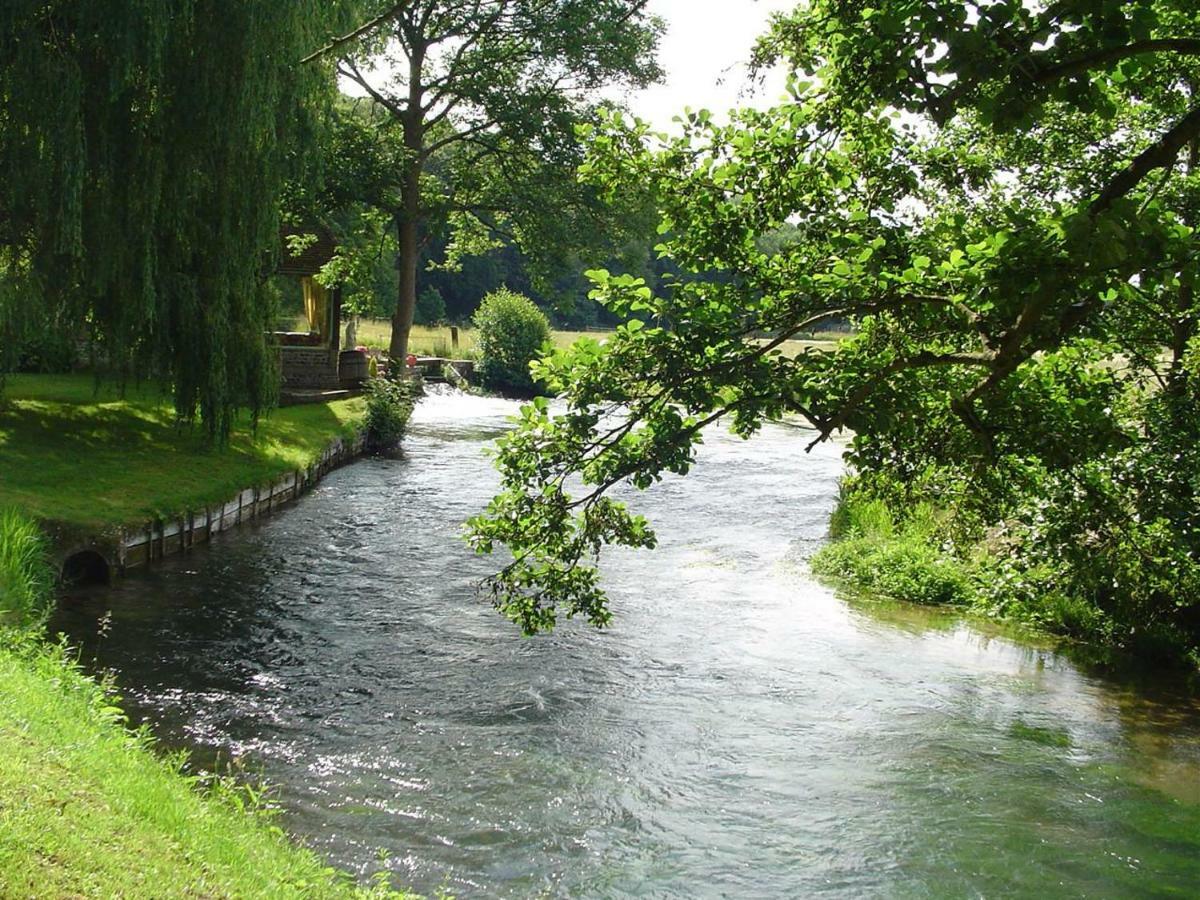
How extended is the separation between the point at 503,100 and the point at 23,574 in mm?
25082

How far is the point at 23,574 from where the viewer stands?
11445 millimetres

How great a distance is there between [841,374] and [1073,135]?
22.0 feet

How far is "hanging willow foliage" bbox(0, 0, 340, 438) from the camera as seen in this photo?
1506 cm

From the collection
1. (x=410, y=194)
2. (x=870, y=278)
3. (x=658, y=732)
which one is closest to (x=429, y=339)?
(x=410, y=194)

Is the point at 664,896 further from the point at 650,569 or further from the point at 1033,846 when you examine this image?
the point at 650,569

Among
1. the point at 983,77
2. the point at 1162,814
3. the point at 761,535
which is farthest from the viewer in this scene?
the point at 761,535

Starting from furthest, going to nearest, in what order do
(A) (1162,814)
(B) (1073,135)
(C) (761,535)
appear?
(C) (761,535) → (B) (1073,135) → (A) (1162,814)

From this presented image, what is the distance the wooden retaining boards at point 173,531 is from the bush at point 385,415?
6.30m

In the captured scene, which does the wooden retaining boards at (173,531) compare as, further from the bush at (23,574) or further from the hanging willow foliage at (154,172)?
the hanging willow foliage at (154,172)

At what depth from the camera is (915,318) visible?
7.95 metres

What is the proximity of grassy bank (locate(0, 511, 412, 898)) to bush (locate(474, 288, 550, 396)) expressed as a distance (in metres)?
43.2

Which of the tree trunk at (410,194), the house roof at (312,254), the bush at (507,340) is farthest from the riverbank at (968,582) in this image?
the bush at (507,340)

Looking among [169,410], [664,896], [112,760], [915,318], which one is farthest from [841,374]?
[169,410]

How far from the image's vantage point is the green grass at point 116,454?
49.6 feet
